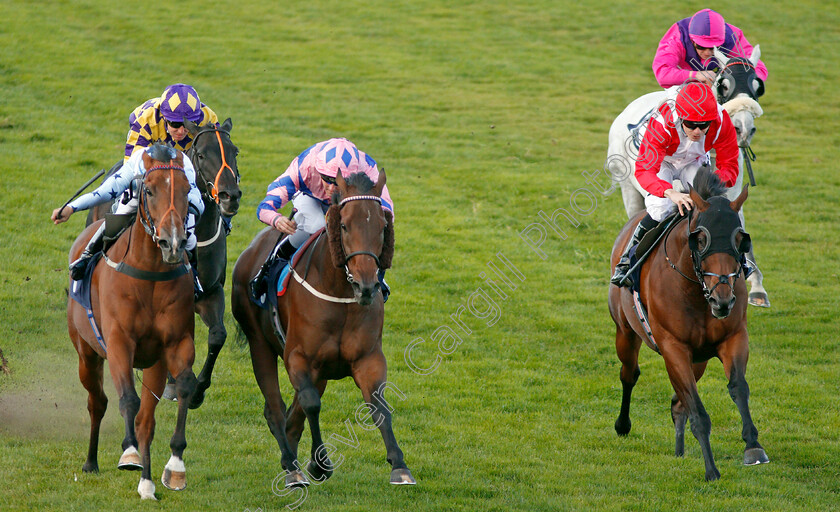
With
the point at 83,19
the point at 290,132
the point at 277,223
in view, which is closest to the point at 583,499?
the point at 277,223

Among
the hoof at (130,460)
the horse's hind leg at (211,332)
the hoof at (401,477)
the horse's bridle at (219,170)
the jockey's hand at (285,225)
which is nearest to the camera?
the hoof at (401,477)

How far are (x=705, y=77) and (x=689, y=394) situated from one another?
3943mm

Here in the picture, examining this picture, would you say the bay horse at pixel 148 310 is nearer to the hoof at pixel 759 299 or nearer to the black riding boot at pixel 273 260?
the black riding boot at pixel 273 260

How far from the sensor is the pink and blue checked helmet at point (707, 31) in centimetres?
971

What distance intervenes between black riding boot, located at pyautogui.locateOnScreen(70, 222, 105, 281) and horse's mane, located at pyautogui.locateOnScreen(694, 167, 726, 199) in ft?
14.4

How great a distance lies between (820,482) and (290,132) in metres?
14.3

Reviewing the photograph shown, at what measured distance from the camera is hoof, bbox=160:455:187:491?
22.1 feet

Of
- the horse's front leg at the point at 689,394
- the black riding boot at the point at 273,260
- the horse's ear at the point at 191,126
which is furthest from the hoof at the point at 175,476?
the horse's front leg at the point at 689,394

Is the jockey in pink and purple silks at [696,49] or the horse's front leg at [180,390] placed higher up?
the jockey in pink and purple silks at [696,49]

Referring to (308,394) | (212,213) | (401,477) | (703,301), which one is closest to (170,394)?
(212,213)

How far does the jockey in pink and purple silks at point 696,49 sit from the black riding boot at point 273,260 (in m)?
4.62

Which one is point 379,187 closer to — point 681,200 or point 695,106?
point 681,200

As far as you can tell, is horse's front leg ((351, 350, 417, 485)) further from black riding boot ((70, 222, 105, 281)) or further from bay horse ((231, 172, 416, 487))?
black riding boot ((70, 222, 105, 281))

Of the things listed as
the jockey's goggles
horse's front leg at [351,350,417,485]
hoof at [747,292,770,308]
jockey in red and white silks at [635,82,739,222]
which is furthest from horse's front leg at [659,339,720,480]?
hoof at [747,292,770,308]
